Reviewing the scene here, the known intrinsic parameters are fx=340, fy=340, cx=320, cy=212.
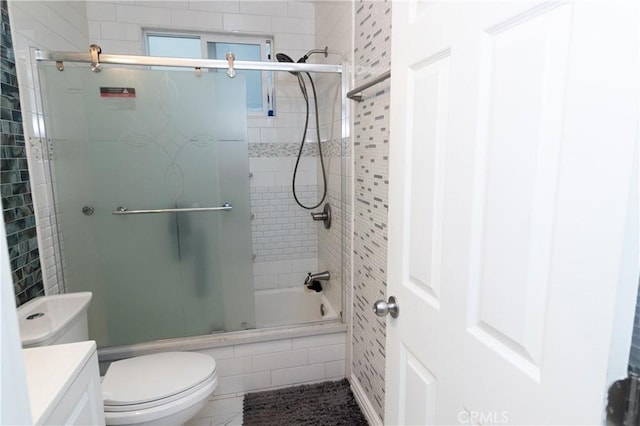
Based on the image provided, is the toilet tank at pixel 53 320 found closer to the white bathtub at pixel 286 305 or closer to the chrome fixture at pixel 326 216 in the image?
the white bathtub at pixel 286 305

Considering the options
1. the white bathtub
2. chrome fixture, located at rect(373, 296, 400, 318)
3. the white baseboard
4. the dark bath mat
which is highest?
chrome fixture, located at rect(373, 296, 400, 318)

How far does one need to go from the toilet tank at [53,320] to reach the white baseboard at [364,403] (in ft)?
4.39

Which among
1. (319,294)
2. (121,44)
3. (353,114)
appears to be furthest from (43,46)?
(319,294)

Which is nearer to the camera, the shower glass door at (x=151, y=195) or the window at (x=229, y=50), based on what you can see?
the shower glass door at (x=151, y=195)

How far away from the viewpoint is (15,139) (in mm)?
1466

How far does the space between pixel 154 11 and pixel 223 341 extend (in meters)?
2.23

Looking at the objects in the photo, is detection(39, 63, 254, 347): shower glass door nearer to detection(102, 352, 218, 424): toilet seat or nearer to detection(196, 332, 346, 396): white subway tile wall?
detection(196, 332, 346, 396): white subway tile wall

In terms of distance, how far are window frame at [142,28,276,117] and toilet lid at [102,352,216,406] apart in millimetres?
1778

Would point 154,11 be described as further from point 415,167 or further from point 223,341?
point 415,167

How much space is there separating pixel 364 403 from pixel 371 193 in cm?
108

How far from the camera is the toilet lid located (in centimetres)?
133

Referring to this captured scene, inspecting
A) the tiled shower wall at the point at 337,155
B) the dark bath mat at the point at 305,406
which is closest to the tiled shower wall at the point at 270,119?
the tiled shower wall at the point at 337,155

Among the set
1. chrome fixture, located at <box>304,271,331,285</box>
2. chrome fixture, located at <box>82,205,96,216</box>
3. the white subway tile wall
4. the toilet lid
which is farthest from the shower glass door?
chrome fixture, located at <box>304,271,331,285</box>

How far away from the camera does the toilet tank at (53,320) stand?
1.18m
